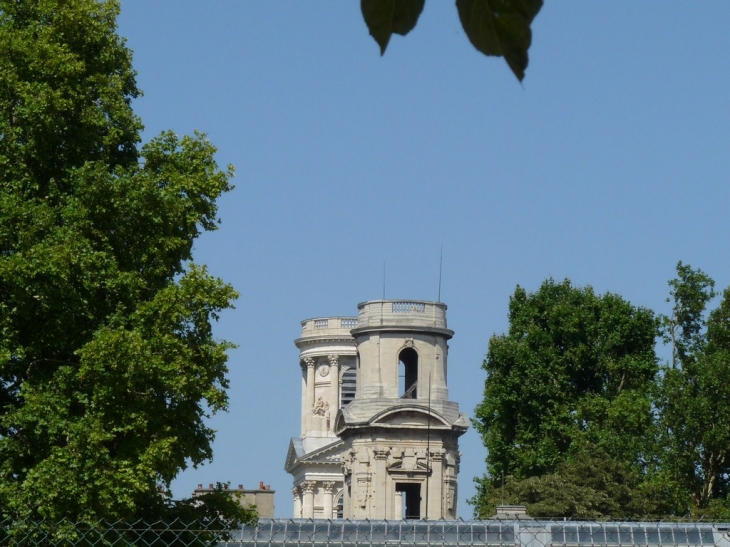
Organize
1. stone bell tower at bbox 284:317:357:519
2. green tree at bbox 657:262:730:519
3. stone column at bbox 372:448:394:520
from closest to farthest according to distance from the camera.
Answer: green tree at bbox 657:262:730:519
stone column at bbox 372:448:394:520
stone bell tower at bbox 284:317:357:519

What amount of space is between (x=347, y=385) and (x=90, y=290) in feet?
191

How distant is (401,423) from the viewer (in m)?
47.0

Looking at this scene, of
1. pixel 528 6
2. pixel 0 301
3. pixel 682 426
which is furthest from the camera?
pixel 682 426

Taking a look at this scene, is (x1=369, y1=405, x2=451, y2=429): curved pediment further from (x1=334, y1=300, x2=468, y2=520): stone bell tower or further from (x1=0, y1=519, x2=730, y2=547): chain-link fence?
(x1=0, y1=519, x2=730, y2=547): chain-link fence

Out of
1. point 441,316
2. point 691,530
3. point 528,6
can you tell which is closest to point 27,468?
point 691,530

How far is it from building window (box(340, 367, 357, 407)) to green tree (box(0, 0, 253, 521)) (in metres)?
55.8

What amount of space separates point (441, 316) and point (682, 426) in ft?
38.6

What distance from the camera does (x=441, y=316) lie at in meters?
48.8

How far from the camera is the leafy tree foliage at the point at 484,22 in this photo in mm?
1873

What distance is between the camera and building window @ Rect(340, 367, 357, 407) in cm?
7331

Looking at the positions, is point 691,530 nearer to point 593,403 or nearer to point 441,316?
point 593,403

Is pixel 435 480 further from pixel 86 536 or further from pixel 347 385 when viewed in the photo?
pixel 86 536

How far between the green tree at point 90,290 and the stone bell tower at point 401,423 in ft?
97.5

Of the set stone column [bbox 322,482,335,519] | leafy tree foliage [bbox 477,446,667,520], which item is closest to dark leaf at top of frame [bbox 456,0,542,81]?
leafy tree foliage [bbox 477,446,667,520]
